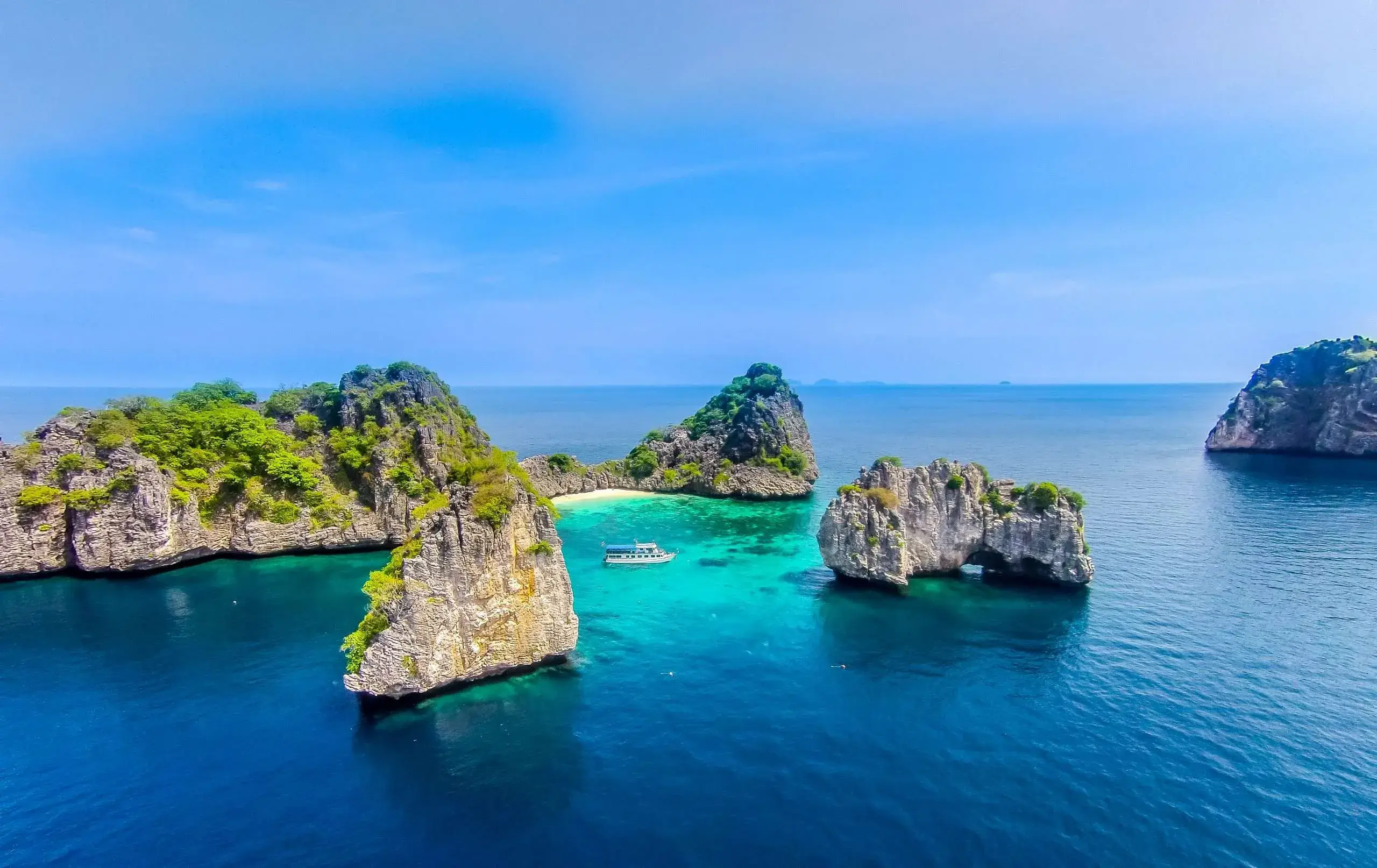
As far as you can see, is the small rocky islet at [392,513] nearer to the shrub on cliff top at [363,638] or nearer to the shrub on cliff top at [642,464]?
the shrub on cliff top at [363,638]

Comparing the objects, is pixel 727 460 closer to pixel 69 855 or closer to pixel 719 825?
pixel 719 825

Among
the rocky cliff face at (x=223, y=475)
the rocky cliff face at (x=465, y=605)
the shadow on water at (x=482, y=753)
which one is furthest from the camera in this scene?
the rocky cliff face at (x=223, y=475)

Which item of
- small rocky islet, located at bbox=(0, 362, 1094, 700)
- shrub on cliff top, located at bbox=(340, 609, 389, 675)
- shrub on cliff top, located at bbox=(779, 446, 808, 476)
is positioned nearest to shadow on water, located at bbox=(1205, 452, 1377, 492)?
shrub on cliff top, located at bbox=(779, 446, 808, 476)

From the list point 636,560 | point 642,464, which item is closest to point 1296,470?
point 642,464

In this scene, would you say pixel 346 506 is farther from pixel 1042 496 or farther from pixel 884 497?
pixel 1042 496

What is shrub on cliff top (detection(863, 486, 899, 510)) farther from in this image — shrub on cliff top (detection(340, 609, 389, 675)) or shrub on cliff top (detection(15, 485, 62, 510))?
shrub on cliff top (detection(15, 485, 62, 510))

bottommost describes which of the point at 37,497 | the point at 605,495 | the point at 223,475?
the point at 605,495

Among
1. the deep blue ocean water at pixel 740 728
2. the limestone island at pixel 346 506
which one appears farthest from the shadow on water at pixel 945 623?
the limestone island at pixel 346 506
